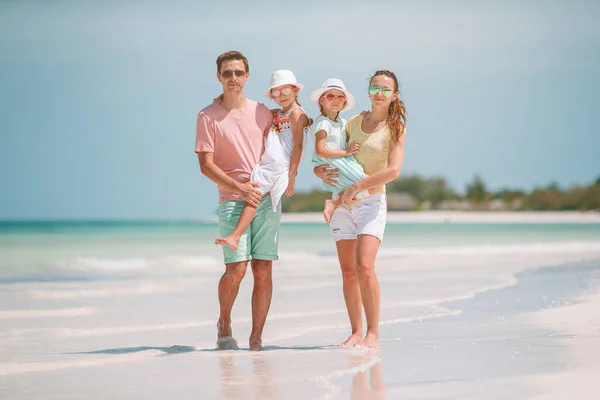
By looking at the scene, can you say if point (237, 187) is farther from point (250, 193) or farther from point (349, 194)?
point (349, 194)

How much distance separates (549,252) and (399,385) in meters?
14.1

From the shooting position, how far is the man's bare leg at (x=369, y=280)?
5.41 m

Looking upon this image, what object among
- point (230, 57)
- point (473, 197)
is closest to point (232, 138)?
point (230, 57)

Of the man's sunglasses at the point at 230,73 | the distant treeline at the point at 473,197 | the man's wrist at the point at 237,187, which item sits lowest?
the distant treeline at the point at 473,197

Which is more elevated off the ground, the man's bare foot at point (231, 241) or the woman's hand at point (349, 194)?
the woman's hand at point (349, 194)

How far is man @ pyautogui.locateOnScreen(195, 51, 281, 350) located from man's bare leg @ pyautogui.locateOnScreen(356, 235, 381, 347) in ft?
1.75

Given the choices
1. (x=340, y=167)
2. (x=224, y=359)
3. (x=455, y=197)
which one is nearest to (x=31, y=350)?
(x=224, y=359)

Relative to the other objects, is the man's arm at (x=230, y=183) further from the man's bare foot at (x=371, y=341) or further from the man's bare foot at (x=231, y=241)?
the man's bare foot at (x=371, y=341)

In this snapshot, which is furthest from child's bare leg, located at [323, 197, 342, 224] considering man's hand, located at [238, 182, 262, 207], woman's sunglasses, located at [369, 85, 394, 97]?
woman's sunglasses, located at [369, 85, 394, 97]

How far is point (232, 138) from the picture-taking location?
5430 mm

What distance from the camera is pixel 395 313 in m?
7.71

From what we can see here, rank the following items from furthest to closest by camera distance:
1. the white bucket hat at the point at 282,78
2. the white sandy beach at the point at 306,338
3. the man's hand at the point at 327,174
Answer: the man's hand at the point at 327,174 < the white bucket hat at the point at 282,78 < the white sandy beach at the point at 306,338

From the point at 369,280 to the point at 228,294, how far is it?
885mm

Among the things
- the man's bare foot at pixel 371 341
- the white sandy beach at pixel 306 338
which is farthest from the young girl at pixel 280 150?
the man's bare foot at pixel 371 341
